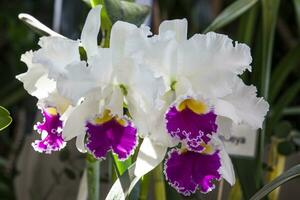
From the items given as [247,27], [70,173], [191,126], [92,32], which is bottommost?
[70,173]

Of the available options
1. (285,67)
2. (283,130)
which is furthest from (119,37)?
(285,67)

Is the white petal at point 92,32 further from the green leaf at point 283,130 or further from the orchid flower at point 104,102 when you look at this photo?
the green leaf at point 283,130

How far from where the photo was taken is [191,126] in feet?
1.97

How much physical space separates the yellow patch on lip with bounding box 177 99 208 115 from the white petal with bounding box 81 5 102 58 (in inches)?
4.8

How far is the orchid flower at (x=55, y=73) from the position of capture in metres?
0.60

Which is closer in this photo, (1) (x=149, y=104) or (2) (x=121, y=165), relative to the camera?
(1) (x=149, y=104)

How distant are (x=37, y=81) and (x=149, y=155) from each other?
0.55 feet

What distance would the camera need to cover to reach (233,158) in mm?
894

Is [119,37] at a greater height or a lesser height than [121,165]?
greater

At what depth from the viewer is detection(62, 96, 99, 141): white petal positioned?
2.06ft

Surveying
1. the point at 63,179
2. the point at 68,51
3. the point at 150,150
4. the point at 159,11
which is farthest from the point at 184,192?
the point at 159,11

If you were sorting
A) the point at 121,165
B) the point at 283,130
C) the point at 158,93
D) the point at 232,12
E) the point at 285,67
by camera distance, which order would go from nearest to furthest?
the point at 158,93 → the point at 121,165 → the point at 232,12 → the point at 283,130 → the point at 285,67

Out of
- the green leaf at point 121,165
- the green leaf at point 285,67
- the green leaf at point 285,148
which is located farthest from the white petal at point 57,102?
the green leaf at point 285,67

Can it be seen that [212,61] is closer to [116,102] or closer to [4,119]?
[116,102]
